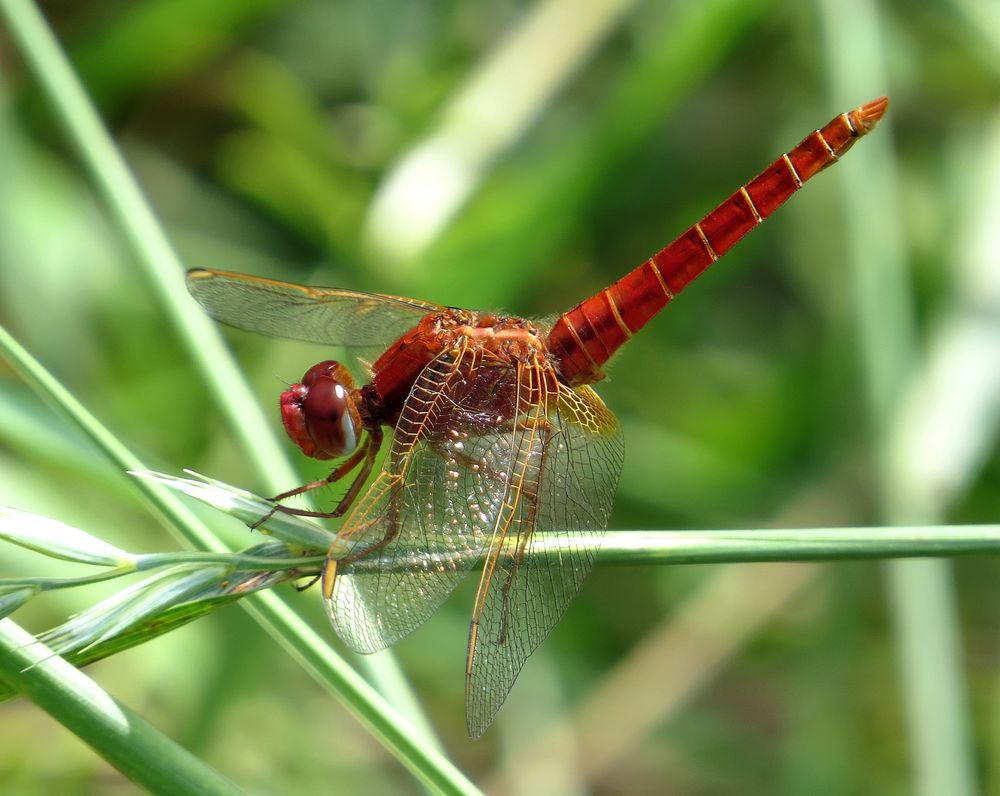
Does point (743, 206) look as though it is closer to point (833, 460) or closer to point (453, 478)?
point (453, 478)

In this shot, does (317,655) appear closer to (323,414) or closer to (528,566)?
(528,566)

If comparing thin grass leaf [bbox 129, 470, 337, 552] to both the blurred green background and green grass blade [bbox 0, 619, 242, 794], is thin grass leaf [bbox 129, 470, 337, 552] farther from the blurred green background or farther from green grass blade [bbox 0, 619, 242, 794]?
the blurred green background

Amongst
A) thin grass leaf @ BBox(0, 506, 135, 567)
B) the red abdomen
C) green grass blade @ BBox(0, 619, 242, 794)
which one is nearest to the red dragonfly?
the red abdomen

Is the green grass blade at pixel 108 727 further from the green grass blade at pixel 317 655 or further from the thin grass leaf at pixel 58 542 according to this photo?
the green grass blade at pixel 317 655

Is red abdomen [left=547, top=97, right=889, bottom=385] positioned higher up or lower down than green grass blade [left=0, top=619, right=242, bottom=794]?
lower down

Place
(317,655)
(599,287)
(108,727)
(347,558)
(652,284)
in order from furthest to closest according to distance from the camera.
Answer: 1. (599,287)
2. (652,284)
3. (347,558)
4. (317,655)
5. (108,727)

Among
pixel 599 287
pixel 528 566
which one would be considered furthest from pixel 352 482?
pixel 599 287
